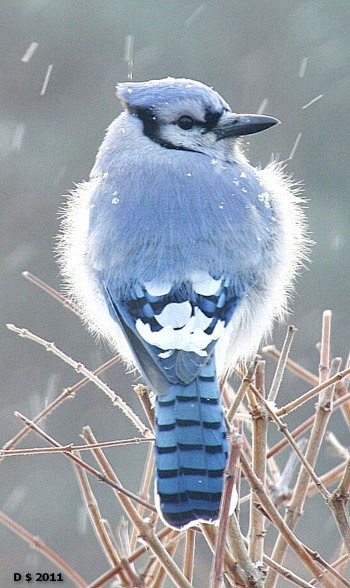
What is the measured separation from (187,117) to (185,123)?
0.8 inches

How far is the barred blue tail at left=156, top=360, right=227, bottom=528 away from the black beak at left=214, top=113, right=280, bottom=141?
666 millimetres

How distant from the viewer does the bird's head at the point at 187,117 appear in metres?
2.17

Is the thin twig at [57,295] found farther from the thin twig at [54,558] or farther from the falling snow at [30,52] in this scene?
the falling snow at [30,52]

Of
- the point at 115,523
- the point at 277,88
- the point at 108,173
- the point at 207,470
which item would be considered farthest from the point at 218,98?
the point at 277,88

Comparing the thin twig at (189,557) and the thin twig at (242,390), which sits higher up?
the thin twig at (242,390)

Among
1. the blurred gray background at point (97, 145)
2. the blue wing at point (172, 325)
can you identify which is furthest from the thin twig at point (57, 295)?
the blurred gray background at point (97, 145)

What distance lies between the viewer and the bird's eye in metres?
2.22

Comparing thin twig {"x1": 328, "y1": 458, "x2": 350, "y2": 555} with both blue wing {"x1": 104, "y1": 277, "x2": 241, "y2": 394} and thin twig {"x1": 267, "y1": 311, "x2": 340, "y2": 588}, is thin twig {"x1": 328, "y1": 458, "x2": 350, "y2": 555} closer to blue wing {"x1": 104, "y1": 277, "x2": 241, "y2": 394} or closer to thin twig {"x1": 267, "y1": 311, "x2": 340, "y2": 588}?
thin twig {"x1": 267, "y1": 311, "x2": 340, "y2": 588}

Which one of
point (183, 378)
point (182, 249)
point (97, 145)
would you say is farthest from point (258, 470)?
point (97, 145)

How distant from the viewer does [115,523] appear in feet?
14.9

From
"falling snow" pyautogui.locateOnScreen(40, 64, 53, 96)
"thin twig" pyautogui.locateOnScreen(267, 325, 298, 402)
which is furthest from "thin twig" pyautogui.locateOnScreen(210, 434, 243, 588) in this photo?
"falling snow" pyautogui.locateOnScreen(40, 64, 53, 96)

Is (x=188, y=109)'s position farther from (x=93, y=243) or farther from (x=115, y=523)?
(x=115, y=523)

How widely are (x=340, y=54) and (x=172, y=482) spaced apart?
15.6ft

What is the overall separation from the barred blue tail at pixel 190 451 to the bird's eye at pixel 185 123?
67cm
